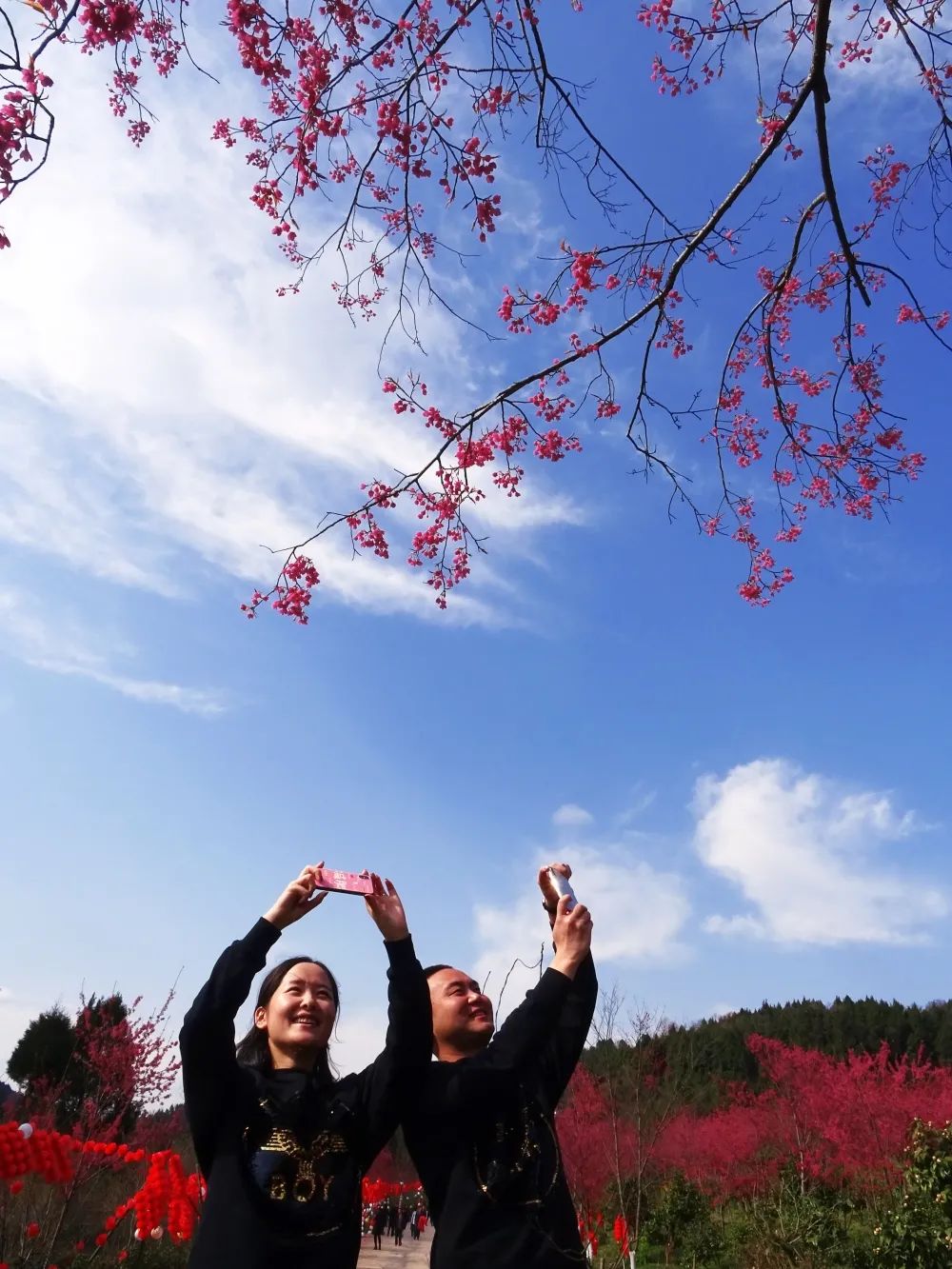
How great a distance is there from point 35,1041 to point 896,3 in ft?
78.9

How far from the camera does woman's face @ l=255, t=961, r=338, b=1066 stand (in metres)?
2.56

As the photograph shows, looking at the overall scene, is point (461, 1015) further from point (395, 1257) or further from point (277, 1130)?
point (395, 1257)

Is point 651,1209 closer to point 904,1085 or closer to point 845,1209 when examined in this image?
point 845,1209

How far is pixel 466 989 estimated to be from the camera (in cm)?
262

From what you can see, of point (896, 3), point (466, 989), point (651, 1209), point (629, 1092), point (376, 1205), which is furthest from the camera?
point (376, 1205)

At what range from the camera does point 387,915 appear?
8.13 feet

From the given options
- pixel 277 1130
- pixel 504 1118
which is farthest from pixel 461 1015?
pixel 277 1130

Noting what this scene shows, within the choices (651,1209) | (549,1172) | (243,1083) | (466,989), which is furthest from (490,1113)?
(651,1209)

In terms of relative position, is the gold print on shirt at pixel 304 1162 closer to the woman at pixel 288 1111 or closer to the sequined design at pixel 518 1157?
the woman at pixel 288 1111

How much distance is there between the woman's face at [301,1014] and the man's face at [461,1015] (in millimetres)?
311

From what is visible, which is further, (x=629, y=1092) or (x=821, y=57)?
(x=629, y=1092)

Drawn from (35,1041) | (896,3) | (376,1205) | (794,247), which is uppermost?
(896,3)

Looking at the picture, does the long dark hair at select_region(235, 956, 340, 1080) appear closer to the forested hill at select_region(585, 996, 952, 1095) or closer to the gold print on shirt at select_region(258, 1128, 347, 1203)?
the gold print on shirt at select_region(258, 1128, 347, 1203)

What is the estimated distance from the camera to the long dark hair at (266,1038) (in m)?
2.64
